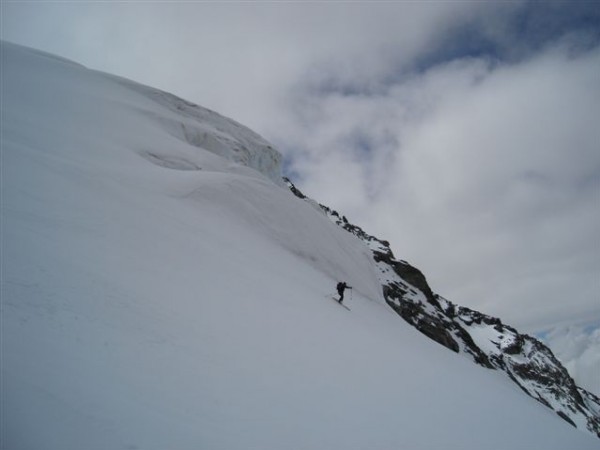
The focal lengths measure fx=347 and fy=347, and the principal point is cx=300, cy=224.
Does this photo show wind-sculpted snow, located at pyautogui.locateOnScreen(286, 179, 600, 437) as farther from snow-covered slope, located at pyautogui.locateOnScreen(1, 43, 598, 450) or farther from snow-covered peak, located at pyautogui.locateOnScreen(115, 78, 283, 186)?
snow-covered slope, located at pyautogui.locateOnScreen(1, 43, 598, 450)

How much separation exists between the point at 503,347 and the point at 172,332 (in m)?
147

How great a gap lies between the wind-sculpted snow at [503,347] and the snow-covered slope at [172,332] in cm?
5044

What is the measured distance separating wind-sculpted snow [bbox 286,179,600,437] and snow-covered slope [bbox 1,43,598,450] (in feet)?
166

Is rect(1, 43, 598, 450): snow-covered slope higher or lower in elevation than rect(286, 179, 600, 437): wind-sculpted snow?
lower

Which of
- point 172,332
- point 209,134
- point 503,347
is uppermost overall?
point 503,347

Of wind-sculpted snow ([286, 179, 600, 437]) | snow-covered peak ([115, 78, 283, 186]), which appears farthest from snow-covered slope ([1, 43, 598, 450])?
wind-sculpted snow ([286, 179, 600, 437])

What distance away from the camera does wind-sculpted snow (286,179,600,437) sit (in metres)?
65.6

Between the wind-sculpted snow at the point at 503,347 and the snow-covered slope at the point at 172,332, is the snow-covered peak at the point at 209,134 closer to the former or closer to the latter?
the snow-covered slope at the point at 172,332

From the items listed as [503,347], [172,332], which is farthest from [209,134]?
[503,347]

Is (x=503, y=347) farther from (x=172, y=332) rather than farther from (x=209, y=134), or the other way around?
(x=172, y=332)

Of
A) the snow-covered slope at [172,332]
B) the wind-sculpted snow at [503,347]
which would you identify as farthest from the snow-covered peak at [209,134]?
the wind-sculpted snow at [503,347]

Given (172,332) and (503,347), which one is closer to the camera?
(172,332)

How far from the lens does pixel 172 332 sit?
5965 millimetres

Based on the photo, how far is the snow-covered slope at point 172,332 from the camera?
4.00m
